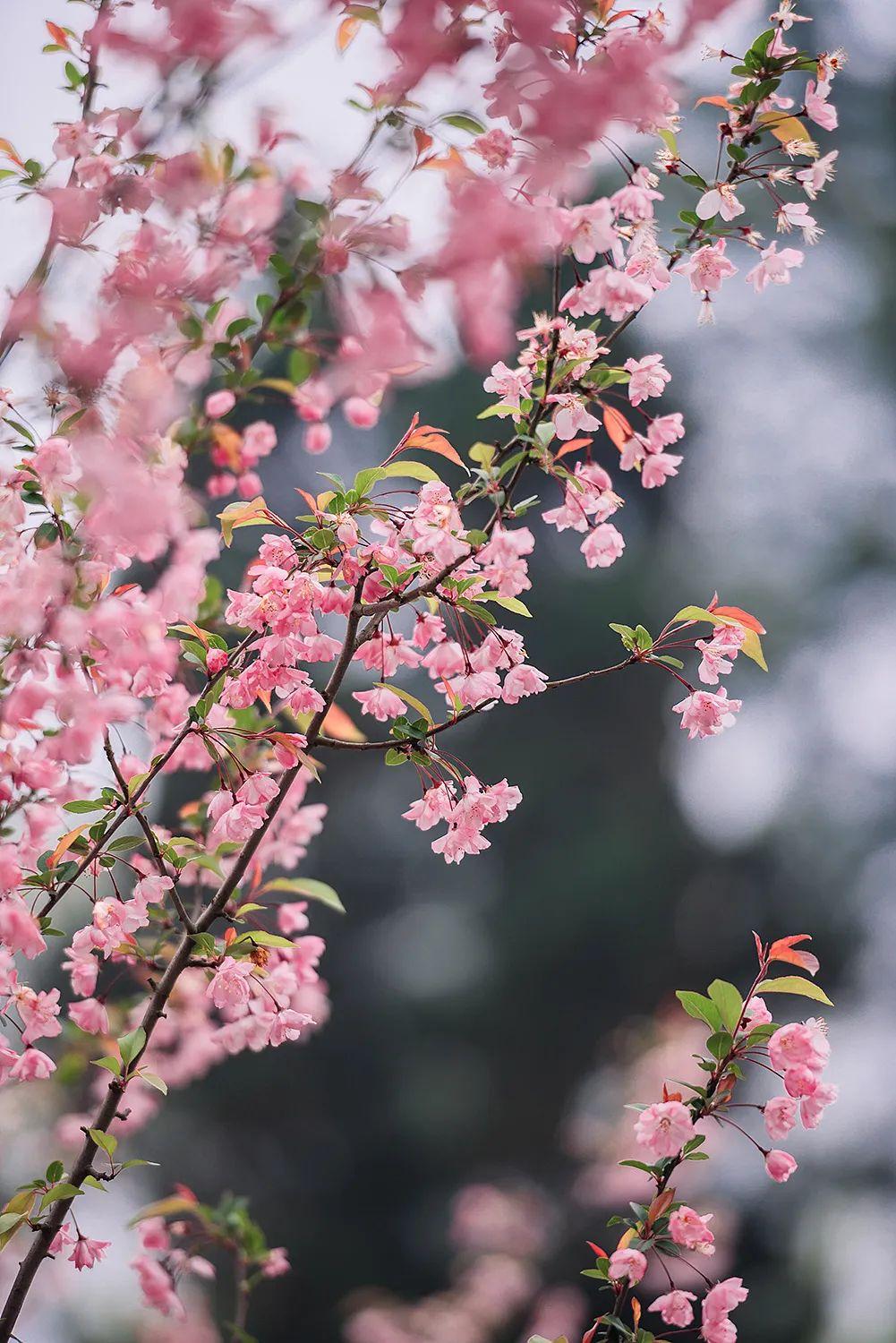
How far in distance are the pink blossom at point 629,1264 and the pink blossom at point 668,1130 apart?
0.27ft

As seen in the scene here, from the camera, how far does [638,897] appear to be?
154 inches

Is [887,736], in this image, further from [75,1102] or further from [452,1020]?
[75,1102]

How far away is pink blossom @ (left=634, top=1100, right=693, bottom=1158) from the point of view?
2.85 ft

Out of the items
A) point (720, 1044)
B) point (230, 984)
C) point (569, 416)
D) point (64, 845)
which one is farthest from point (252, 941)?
point (569, 416)

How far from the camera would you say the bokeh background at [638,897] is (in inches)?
138

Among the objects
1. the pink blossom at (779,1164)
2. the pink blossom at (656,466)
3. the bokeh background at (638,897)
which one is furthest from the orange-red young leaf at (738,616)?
the bokeh background at (638,897)

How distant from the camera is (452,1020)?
380cm

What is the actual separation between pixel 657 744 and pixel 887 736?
34.5 inches

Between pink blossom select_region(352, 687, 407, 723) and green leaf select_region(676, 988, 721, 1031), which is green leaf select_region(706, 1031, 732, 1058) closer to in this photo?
green leaf select_region(676, 988, 721, 1031)

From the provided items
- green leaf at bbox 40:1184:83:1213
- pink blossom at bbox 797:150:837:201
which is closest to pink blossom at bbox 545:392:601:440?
pink blossom at bbox 797:150:837:201

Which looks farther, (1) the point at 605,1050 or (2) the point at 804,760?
(2) the point at 804,760

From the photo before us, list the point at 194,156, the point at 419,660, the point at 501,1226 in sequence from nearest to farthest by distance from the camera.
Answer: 1. the point at 194,156
2. the point at 419,660
3. the point at 501,1226

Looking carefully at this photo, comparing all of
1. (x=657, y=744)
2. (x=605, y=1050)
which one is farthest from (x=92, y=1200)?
(x=657, y=744)

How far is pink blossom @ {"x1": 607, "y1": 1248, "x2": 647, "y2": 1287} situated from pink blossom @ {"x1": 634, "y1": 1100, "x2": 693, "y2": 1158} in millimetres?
81
